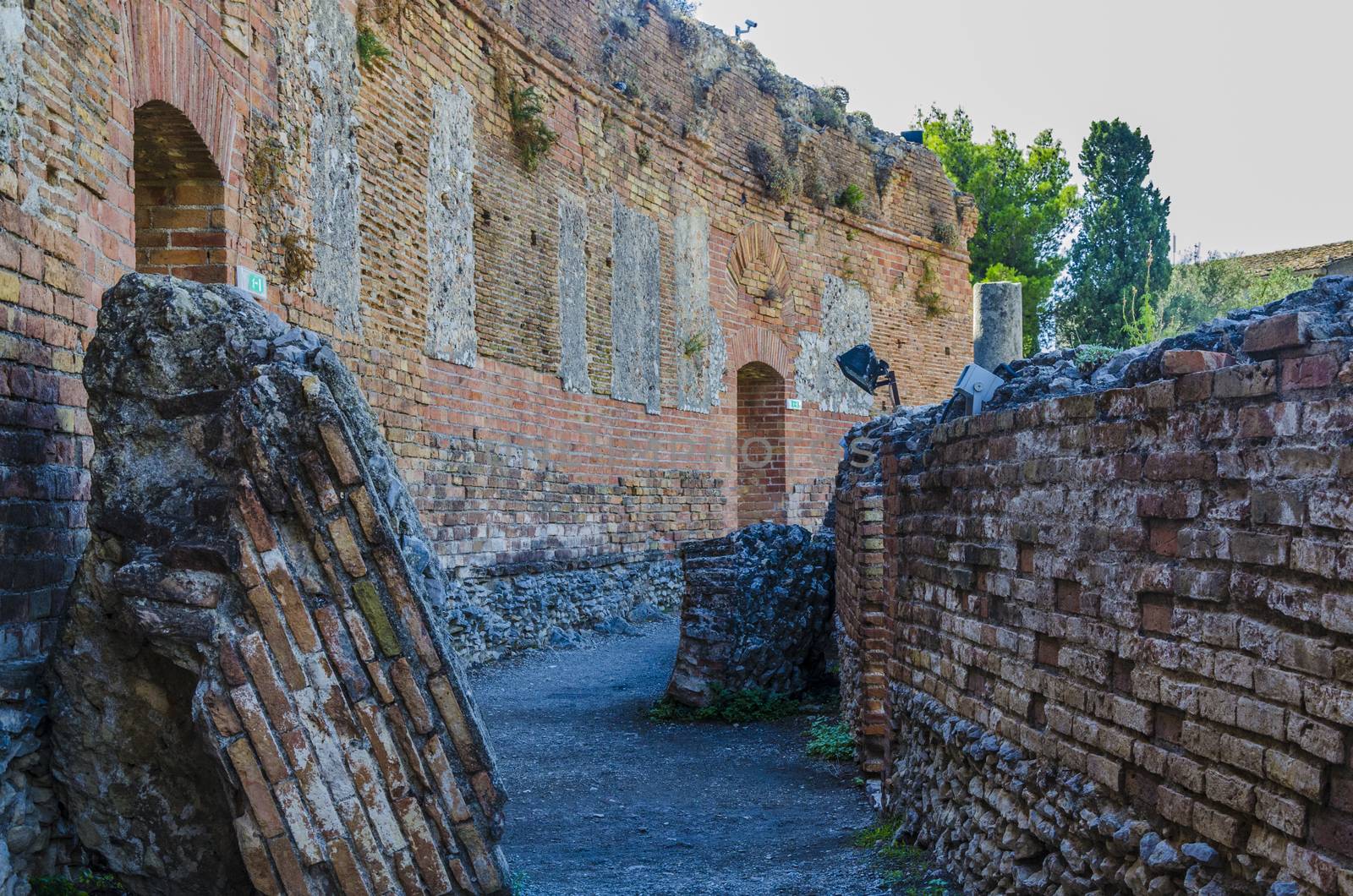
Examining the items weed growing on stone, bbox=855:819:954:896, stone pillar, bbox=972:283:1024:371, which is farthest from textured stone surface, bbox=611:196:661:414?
weed growing on stone, bbox=855:819:954:896

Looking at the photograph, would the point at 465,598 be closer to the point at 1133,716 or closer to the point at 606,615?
the point at 606,615

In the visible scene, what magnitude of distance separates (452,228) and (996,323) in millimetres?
7564

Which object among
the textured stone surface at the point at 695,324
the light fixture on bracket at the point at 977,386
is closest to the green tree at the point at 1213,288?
the textured stone surface at the point at 695,324

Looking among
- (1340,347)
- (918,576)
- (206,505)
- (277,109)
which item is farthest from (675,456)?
(1340,347)

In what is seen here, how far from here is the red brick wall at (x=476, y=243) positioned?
163 inches

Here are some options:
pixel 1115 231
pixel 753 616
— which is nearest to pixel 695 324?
pixel 753 616

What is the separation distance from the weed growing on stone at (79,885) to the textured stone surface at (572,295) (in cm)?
827

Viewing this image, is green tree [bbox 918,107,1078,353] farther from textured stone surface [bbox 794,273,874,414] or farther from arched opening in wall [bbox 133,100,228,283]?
arched opening in wall [bbox 133,100,228,283]

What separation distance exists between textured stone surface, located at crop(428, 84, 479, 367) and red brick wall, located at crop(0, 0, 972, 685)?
0.46 ft

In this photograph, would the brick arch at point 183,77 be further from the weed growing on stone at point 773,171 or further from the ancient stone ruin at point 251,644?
the weed growing on stone at point 773,171

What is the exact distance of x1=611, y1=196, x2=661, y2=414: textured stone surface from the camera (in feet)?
42.4

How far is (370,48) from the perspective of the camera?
863 cm

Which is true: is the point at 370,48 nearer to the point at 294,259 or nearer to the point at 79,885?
the point at 294,259

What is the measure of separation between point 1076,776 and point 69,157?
3.88 meters
